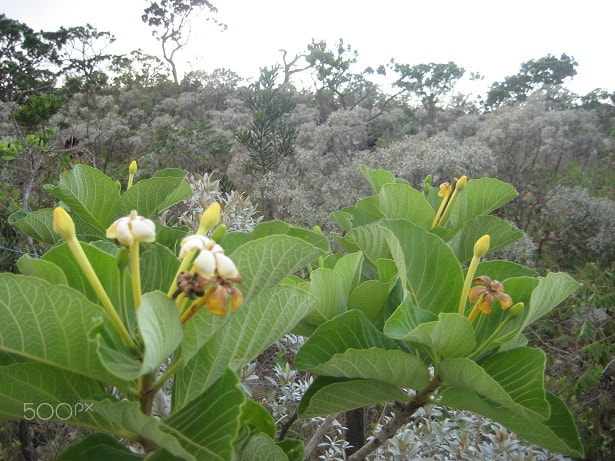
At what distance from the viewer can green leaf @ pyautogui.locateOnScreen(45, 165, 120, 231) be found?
2.87ft

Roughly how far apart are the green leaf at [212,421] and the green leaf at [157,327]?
7 cm

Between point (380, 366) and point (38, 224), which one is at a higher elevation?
point (38, 224)

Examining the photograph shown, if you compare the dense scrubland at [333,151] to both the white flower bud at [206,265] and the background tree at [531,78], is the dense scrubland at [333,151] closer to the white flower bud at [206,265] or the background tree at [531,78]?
the background tree at [531,78]

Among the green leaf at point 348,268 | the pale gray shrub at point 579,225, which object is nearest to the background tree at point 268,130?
the pale gray shrub at point 579,225

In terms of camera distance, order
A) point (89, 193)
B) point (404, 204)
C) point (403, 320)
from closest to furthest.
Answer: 1. point (403, 320)
2. point (89, 193)
3. point (404, 204)

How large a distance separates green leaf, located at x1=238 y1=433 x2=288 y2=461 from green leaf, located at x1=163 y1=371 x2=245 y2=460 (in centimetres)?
16

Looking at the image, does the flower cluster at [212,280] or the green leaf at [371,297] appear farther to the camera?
the green leaf at [371,297]

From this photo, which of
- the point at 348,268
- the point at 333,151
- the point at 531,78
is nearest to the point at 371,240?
the point at 348,268

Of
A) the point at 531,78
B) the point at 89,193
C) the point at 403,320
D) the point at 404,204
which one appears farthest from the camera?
the point at 531,78

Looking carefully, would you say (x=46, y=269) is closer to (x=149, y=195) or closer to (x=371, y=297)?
(x=149, y=195)

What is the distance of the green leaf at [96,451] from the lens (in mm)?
583

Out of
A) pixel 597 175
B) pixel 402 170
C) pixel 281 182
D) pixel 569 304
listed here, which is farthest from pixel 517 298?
pixel 597 175

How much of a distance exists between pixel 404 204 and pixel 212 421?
71 cm

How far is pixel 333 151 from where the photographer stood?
949 cm
